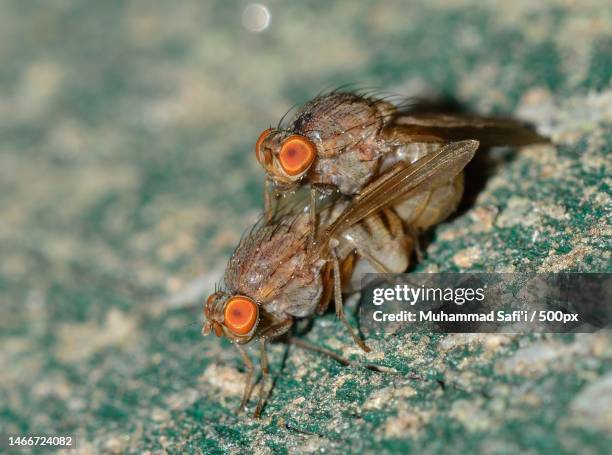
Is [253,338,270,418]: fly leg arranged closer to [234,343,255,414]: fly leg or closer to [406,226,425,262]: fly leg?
[234,343,255,414]: fly leg

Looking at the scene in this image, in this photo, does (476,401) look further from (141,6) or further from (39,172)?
(141,6)

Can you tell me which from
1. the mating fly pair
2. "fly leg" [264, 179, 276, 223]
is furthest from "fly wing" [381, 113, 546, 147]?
"fly leg" [264, 179, 276, 223]

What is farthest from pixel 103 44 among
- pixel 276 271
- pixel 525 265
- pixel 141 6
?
pixel 525 265

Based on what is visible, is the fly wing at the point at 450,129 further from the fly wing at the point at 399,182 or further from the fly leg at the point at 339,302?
the fly leg at the point at 339,302

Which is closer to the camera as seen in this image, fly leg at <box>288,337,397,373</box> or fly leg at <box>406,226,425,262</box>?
fly leg at <box>288,337,397,373</box>

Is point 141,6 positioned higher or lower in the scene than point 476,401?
higher

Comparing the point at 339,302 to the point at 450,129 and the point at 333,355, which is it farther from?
the point at 450,129
